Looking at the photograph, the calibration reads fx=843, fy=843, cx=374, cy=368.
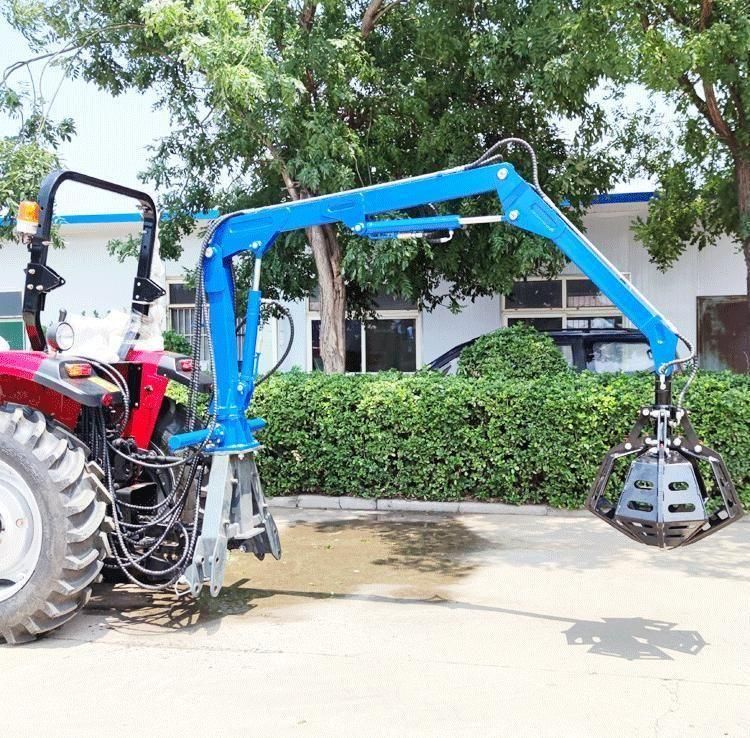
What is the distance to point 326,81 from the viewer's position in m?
9.48

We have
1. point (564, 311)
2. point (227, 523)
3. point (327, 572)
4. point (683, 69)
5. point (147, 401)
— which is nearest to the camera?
point (227, 523)

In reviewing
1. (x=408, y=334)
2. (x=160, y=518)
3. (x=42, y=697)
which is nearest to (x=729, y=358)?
(x=408, y=334)

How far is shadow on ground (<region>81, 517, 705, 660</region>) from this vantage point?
5027 millimetres

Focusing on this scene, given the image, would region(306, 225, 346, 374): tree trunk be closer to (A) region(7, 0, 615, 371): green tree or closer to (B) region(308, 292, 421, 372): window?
(A) region(7, 0, 615, 371): green tree

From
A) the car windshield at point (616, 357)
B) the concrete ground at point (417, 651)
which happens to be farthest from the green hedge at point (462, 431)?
the car windshield at point (616, 357)

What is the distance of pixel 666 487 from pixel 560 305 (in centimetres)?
1003

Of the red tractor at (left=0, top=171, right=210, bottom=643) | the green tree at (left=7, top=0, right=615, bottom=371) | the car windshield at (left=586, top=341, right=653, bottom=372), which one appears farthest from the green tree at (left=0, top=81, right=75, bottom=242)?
the car windshield at (left=586, top=341, right=653, bottom=372)

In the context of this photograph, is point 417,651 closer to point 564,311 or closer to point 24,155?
point 24,155

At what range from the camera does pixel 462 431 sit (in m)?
8.45

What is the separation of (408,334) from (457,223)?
981cm

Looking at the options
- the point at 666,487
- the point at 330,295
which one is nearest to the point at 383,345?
the point at 330,295

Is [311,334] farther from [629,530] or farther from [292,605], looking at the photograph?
[629,530]

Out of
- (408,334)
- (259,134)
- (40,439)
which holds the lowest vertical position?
(40,439)

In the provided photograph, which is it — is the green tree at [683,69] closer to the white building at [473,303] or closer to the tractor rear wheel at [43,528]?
the white building at [473,303]
